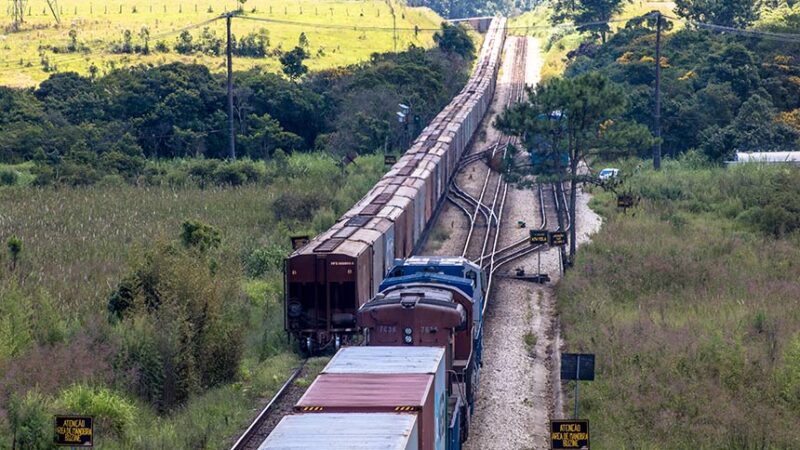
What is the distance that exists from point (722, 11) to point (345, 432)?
81.6 m

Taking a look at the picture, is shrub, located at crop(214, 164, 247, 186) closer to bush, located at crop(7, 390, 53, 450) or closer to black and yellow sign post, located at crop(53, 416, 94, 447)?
bush, located at crop(7, 390, 53, 450)

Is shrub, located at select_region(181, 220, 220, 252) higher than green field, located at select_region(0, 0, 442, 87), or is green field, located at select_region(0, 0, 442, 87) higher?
green field, located at select_region(0, 0, 442, 87)

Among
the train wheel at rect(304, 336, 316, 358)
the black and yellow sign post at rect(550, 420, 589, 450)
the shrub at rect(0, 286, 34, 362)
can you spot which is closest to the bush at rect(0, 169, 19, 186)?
the shrub at rect(0, 286, 34, 362)

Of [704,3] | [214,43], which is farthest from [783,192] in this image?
[214,43]

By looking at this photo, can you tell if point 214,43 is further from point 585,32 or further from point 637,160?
point 637,160

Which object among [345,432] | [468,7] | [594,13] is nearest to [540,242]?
[345,432]

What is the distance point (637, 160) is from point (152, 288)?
36613mm

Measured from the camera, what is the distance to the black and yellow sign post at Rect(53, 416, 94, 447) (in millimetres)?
15344

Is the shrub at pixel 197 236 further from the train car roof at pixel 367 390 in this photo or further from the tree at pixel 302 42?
the tree at pixel 302 42

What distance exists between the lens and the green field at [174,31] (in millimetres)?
84500

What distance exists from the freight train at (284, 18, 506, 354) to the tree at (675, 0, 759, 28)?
165ft

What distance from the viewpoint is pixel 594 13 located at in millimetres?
104500

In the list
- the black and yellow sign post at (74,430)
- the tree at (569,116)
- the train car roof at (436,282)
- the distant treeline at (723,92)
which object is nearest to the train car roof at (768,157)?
the distant treeline at (723,92)

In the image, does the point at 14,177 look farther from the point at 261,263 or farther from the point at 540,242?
the point at 540,242
